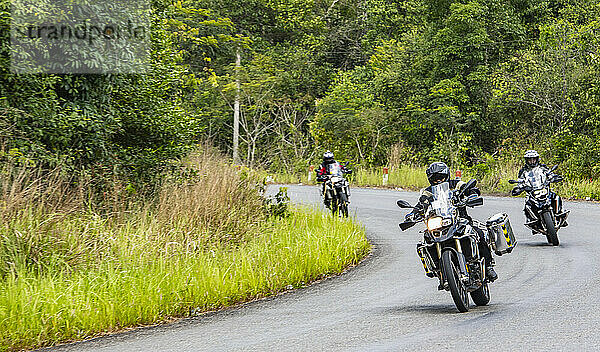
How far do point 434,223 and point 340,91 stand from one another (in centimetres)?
3176

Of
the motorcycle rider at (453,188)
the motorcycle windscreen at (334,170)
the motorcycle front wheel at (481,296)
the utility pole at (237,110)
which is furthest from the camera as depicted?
the utility pole at (237,110)

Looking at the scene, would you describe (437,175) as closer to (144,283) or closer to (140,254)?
(144,283)

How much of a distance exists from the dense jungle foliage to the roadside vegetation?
1081 millimetres

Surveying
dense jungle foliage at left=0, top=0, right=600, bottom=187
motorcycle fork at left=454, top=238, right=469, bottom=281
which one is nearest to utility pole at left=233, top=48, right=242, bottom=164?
dense jungle foliage at left=0, top=0, right=600, bottom=187

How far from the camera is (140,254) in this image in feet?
33.3

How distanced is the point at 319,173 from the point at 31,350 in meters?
13.0

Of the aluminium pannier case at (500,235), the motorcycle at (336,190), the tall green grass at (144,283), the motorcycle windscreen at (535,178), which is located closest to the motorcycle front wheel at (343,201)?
the motorcycle at (336,190)

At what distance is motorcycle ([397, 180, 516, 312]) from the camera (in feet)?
28.5

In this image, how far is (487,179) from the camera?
3023cm

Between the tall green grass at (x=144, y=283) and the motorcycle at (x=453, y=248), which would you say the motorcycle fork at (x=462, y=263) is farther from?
the tall green grass at (x=144, y=283)

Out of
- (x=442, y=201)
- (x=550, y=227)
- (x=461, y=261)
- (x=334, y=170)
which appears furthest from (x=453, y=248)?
(x=334, y=170)

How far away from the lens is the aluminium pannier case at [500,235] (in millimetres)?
9586

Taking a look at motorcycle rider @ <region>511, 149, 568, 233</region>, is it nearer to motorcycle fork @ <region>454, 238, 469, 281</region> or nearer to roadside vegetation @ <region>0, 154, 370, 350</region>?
roadside vegetation @ <region>0, 154, 370, 350</region>

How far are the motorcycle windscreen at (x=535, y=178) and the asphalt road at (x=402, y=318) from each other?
2.18 metres
